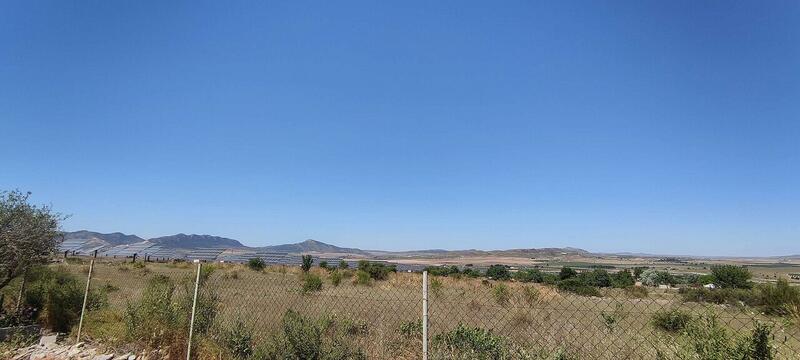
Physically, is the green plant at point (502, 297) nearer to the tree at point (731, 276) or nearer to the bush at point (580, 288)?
the bush at point (580, 288)

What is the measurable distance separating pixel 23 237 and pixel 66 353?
16.3ft

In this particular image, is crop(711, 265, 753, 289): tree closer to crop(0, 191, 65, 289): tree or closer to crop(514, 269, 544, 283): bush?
crop(514, 269, 544, 283): bush

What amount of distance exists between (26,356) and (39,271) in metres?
6.03

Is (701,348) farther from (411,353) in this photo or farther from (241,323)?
(241,323)

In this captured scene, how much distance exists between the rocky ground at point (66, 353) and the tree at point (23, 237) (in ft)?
11.1

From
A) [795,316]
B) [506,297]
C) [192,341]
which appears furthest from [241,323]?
[506,297]

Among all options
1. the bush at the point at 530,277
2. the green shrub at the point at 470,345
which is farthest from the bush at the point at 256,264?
the green shrub at the point at 470,345

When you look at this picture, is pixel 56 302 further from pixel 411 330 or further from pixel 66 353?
pixel 411 330

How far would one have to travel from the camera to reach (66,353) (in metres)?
9.18

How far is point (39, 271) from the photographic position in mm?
13984

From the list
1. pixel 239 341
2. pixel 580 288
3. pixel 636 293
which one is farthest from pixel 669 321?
pixel 580 288

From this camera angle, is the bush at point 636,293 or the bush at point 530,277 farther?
the bush at point 530,277

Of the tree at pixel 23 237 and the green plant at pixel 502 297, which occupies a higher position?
the tree at pixel 23 237

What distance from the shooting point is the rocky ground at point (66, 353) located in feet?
27.5
